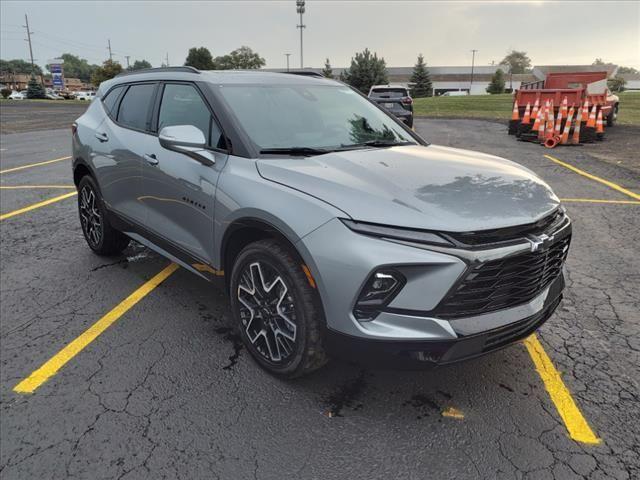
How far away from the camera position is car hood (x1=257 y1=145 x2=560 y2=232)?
2383mm

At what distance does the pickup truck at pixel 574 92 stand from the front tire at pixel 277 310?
1419 cm

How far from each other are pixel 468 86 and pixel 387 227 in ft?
366

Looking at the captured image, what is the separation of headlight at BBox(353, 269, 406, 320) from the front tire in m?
0.26

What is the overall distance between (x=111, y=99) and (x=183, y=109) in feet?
5.24

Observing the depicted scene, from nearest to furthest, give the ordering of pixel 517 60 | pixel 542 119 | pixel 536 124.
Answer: pixel 542 119, pixel 536 124, pixel 517 60

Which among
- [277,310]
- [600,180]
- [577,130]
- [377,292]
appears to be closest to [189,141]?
[277,310]

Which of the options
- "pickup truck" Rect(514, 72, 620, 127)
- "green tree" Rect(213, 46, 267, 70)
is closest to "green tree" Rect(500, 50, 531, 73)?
"green tree" Rect(213, 46, 267, 70)

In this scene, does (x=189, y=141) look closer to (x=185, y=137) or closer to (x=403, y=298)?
(x=185, y=137)

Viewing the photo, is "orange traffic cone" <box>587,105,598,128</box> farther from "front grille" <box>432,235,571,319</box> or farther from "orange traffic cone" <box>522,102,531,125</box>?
"front grille" <box>432,235,571,319</box>

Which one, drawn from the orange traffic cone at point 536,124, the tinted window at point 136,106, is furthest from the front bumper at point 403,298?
the orange traffic cone at point 536,124

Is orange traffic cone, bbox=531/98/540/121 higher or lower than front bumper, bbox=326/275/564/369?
higher

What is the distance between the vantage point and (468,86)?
104375 millimetres

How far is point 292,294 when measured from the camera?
2652 millimetres

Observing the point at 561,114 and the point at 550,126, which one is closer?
the point at 550,126
